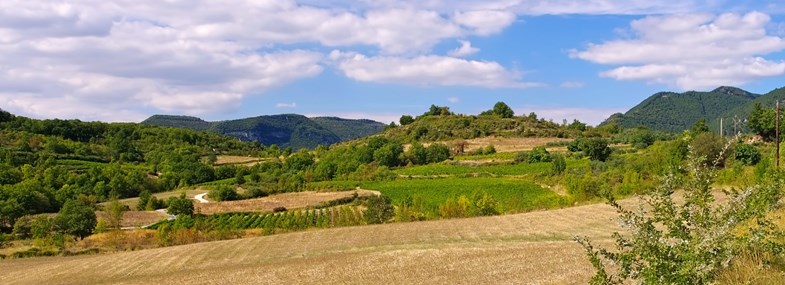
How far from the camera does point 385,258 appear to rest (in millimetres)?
28406

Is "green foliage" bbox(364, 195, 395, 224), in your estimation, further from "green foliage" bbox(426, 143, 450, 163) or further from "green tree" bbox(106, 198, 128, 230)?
"green foliage" bbox(426, 143, 450, 163)

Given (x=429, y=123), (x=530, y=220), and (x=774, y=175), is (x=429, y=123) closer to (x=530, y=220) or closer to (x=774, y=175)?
(x=530, y=220)

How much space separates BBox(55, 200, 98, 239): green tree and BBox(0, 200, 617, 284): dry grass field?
30.6 meters

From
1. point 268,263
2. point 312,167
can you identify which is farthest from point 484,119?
point 268,263

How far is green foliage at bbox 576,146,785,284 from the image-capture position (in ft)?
23.0

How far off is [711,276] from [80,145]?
189 m

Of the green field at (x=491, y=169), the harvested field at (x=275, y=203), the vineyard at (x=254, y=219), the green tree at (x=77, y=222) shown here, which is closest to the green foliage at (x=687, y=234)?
the vineyard at (x=254, y=219)

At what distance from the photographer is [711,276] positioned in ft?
25.1

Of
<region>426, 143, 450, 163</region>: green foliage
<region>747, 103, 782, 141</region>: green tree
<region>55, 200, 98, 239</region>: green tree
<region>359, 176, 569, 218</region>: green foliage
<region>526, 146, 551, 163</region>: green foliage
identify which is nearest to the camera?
<region>359, 176, 569, 218</region>: green foliage

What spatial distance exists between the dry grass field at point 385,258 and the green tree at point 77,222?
3065cm

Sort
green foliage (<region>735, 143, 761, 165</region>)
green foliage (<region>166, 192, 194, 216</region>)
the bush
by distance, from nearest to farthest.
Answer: green foliage (<region>735, 143, 761, 165</region>) → green foliage (<region>166, 192, 194, 216</region>) → the bush

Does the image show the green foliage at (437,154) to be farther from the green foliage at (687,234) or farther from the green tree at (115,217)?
the green foliage at (687,234)

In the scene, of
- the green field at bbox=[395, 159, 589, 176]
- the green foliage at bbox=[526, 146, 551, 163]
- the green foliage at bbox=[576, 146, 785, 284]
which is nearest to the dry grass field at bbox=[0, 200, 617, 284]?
the green foliage at bbox=[576, 146, 785, 284]

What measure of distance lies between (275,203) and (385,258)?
7656 centimetres
